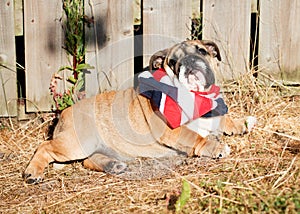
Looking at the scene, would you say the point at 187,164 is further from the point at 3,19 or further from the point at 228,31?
the point at 3,19

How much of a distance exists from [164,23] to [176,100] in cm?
117

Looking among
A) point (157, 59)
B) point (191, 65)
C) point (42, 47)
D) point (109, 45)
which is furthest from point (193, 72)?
point (42, 47)

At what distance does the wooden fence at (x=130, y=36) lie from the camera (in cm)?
581

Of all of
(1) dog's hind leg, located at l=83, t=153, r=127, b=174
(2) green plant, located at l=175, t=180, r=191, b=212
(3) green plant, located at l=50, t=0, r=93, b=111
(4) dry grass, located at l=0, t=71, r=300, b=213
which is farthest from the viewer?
(3) green plant, located at l=50, t=0, r=93, b=111

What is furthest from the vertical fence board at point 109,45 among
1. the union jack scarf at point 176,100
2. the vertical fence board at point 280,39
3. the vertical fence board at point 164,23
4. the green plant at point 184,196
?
the green plant at point 184,196

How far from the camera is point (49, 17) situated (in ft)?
19.1

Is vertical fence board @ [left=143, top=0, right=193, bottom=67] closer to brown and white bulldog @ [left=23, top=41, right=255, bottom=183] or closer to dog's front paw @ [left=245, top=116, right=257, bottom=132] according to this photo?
brown and white bulldog @ [left=23, top=41, right=255, bottom=183]

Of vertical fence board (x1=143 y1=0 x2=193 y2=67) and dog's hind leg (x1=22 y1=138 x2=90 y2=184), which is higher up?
vertical fence board (x1=143 y1=0 x2=193 y2=67)

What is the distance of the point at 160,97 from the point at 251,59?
1.60m

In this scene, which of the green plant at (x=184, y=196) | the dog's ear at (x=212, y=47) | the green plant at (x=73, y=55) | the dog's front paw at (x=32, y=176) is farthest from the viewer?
the green plant at (x=73, y=55)

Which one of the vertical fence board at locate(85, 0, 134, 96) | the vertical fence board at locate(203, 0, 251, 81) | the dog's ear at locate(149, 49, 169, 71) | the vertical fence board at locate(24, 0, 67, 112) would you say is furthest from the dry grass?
the dog's ear at locate(149, 49, 169, 71)

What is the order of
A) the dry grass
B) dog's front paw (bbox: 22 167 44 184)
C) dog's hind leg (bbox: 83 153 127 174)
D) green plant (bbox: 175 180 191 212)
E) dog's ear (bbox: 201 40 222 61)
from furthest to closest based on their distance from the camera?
dog's ear (bbox: 201 40 222 61) → dog's hind leg (bbox: 83 153 127 174) → dog's front paw (bbox: 22 167 44 184) → the dry grass → green plant (bbox: 175 180 191 212)

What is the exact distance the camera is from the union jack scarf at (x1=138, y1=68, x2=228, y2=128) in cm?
496

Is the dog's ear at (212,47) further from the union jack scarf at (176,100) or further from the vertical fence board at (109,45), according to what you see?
the vertical fence board at (109,45)
